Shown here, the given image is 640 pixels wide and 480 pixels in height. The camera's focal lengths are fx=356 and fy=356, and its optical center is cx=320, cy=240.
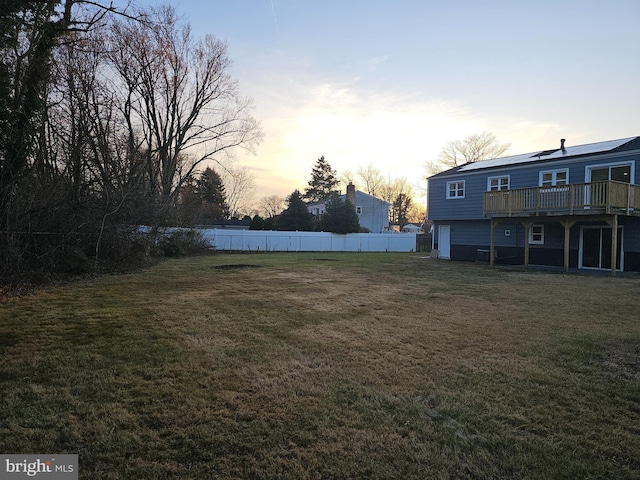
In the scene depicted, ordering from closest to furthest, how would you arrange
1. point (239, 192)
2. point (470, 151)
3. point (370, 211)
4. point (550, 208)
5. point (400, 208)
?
point (550, 208)
point (470, 151)
point (370, 211)
point (239, 192)
point (400, 208)

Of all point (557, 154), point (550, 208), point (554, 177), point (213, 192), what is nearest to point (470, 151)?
point (557, 154)

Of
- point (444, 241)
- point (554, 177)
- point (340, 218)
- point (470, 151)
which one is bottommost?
point (444, 241)

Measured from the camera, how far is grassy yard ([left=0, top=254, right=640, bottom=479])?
2387 millimetres

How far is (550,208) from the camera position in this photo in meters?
14.8

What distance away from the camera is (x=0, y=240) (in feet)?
29.1

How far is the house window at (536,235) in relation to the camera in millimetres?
17281

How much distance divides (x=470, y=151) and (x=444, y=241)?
2469cm

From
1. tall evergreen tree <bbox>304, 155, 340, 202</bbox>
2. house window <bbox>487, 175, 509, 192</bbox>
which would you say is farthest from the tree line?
tall evergreen tree <bbox>304, 155, 340, 202</bbox>

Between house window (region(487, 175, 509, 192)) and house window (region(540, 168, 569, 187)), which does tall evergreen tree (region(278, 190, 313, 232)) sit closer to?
house window (region(487, 175, 509, 192))

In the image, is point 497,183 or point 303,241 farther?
point 303,241

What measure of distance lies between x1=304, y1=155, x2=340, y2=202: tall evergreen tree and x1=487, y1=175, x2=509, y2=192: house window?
3832 cm

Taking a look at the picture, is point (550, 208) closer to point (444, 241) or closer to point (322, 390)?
point (444, 241)

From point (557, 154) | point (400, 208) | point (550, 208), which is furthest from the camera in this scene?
point (400, 208)

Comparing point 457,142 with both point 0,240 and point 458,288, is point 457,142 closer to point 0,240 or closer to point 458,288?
point 458,288
